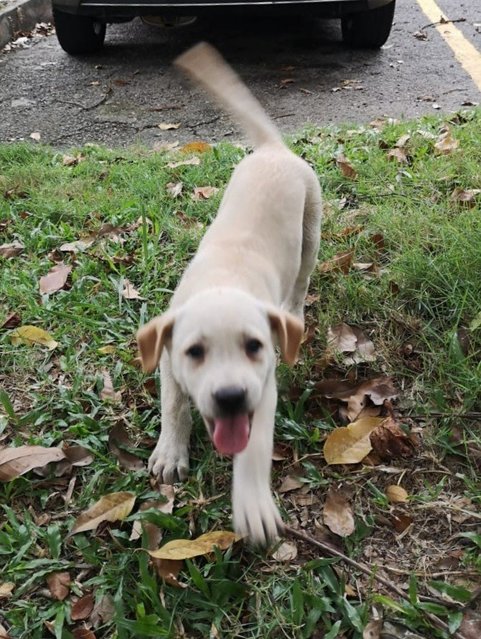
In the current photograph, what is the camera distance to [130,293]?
9.67 feet

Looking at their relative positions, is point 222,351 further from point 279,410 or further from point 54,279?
point 54,279

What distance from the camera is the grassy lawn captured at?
1743 mm

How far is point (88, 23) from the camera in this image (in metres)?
6.09

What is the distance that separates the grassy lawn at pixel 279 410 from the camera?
1.74 meters

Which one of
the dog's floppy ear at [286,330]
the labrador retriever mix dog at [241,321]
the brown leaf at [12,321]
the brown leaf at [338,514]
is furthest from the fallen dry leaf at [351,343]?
the brown leaf at [12,321]

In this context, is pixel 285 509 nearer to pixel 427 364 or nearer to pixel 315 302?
pixel 427 364

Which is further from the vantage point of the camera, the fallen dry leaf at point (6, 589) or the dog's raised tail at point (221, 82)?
the dog's raised tail at point (221, 82)

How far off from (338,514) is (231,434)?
44 centimetres

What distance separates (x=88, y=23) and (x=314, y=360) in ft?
15.8

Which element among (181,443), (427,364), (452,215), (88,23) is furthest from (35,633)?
(88,23)

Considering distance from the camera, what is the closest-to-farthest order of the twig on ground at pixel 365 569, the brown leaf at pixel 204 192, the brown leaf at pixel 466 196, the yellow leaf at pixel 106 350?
the twig on ground at pixel 365 569 < the yellow leaf at pixel 106 350 < the brown leaf at pixel 466 196 < the brown leaf at pixel 204 192

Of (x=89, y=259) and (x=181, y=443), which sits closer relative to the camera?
(x=181, y=443)

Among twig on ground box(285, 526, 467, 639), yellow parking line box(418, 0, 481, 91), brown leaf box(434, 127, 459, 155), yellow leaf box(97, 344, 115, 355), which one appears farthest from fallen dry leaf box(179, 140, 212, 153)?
twig on ground box(285, 526, 467, 639)

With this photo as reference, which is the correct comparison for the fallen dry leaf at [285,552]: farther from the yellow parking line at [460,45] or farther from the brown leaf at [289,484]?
the yellow parking line at [460,45]
